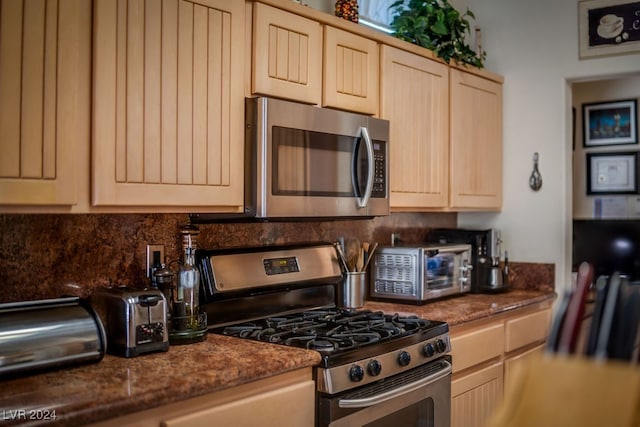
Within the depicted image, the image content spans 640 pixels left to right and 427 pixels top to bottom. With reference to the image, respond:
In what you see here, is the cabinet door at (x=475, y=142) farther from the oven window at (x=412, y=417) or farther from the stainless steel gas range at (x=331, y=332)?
the oven window at (x=412, y=417)

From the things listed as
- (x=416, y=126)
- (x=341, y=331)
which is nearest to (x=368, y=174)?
(x=416, y=126)

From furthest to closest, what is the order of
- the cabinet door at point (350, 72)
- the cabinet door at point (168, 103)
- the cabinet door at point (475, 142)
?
the cabinet door at point (475, 142) → the cabinet door at point (350, 72) → the cabinet door at point (168, 103)

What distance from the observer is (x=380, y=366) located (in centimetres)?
215

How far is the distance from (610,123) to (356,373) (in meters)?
3.43

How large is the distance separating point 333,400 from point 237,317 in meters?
0.63

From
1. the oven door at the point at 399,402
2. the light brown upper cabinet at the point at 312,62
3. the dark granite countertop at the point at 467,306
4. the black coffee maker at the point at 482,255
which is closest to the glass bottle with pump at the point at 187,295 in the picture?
the oven door at the point at 399,402

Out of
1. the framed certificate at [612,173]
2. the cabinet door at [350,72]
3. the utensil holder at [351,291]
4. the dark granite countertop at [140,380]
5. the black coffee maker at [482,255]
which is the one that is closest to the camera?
the dark granite countertop at [140,380]

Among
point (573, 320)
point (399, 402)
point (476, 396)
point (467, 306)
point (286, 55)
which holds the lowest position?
point (476, 396)

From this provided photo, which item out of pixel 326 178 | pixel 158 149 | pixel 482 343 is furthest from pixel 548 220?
pixel 158 149

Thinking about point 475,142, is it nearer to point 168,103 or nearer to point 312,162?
point 312,162

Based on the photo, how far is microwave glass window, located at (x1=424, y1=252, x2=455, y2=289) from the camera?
122 inches

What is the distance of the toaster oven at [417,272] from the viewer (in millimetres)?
3047

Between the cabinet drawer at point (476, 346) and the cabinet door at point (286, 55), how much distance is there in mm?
1201

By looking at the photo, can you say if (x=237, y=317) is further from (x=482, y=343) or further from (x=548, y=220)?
(x=548, y=220)
